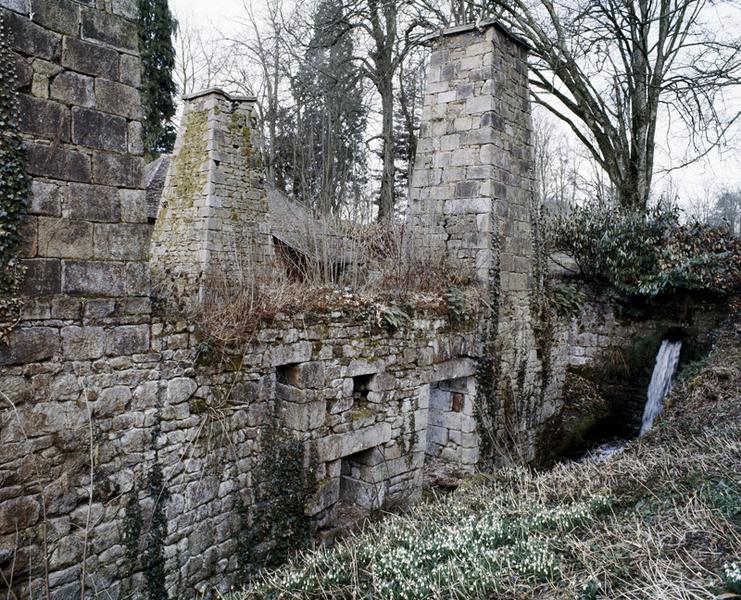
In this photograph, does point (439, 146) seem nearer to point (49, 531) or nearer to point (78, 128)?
point (78, 128)

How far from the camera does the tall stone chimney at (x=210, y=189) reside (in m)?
10.3

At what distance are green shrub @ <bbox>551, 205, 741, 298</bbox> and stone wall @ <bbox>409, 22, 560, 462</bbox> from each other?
10.9 ft

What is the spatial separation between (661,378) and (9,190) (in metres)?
10.9

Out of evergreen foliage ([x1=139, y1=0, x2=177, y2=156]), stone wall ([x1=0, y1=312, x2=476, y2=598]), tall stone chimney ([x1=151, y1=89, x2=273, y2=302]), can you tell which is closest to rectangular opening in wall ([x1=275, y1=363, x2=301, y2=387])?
stone wall ([x1=0, y1=312, x2=476, y2=598])

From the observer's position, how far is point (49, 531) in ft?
11.8

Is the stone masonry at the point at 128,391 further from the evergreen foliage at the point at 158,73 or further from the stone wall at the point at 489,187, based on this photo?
the evergreen foliage at the point at 158,73

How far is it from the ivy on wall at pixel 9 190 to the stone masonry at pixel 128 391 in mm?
69

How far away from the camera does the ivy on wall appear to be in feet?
11.0

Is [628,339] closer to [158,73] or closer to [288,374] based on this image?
[288,374]

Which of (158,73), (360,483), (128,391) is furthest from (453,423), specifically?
(158,73)

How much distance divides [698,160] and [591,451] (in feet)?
25.0

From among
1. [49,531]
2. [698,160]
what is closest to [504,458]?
[49,531]

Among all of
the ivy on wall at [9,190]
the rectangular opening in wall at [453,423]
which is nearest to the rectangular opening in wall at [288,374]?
the ivy on wall at [9,190]

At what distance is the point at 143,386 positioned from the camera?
411cm
